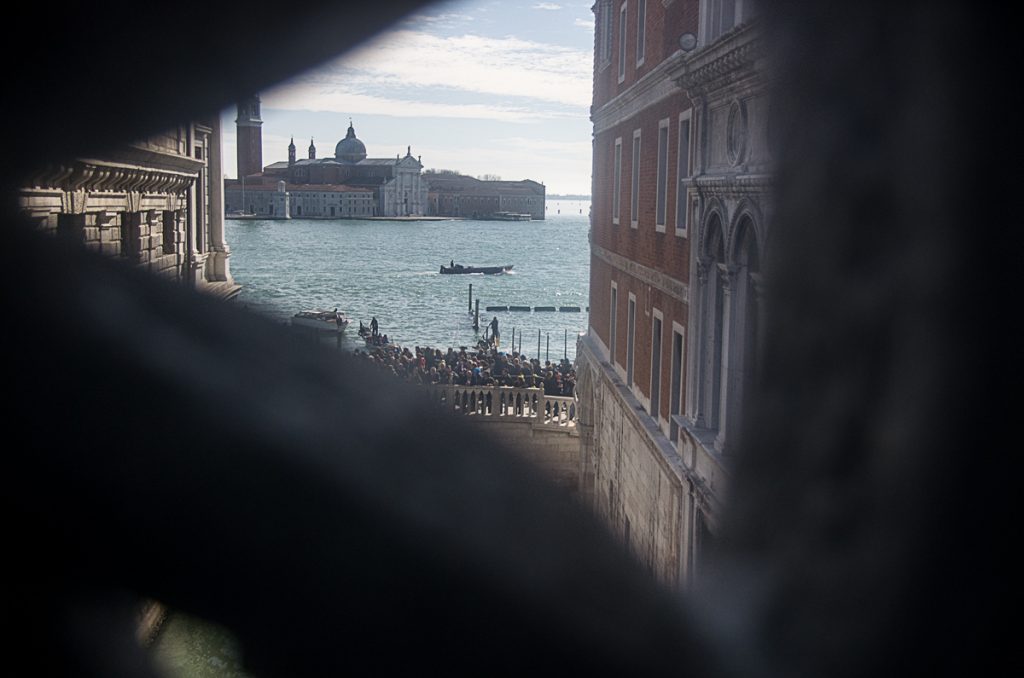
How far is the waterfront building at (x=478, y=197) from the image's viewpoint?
2876 inches

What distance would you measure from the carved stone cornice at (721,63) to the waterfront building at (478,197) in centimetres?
6355

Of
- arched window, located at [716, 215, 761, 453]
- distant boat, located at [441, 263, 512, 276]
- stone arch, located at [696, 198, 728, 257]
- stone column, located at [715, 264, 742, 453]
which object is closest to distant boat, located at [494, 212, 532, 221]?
distant boat, located at [441, 263, 512, 276]

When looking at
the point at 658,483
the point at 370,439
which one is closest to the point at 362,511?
the point at 370,439

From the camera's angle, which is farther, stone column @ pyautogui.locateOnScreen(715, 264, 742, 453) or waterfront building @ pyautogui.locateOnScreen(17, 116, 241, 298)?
stone column @ pyautogui.locateOnScreen(715, 264, 742, 453)

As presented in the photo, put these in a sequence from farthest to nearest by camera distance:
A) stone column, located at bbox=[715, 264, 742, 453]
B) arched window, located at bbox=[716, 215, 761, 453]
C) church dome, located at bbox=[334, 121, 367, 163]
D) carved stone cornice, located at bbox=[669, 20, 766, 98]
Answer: stone column, located at bbox=[715, 264, 742, 453]
arched window, located at bbox=[716, 215, 761, 453]
carved stone cornice, located at bbox=[669, 20, 766, 98]
church dome, located at bbox=[334, 121, 367, 163]

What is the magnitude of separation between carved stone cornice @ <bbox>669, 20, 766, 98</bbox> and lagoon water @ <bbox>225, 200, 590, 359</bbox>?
2.31 meters

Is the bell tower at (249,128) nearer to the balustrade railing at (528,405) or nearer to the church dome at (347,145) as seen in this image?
the church dome at (347,145)

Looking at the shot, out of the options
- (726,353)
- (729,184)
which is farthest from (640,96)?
(729,184)

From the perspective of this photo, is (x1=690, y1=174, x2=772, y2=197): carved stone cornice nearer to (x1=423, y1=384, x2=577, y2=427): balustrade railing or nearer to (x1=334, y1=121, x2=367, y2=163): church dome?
(x1=334, y1=121, x2=367, y2=163): church dome

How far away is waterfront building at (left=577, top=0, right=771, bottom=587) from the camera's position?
183 inches

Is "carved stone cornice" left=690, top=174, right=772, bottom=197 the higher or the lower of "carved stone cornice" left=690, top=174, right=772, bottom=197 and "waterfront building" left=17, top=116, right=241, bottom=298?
the higher

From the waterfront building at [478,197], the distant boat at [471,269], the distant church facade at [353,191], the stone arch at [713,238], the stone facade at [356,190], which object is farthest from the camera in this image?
the waterfront building at [478,197]

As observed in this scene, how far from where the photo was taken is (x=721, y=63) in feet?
15.8

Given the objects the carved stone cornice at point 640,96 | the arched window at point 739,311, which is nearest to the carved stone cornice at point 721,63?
the carved stone cornice at point 640,96
